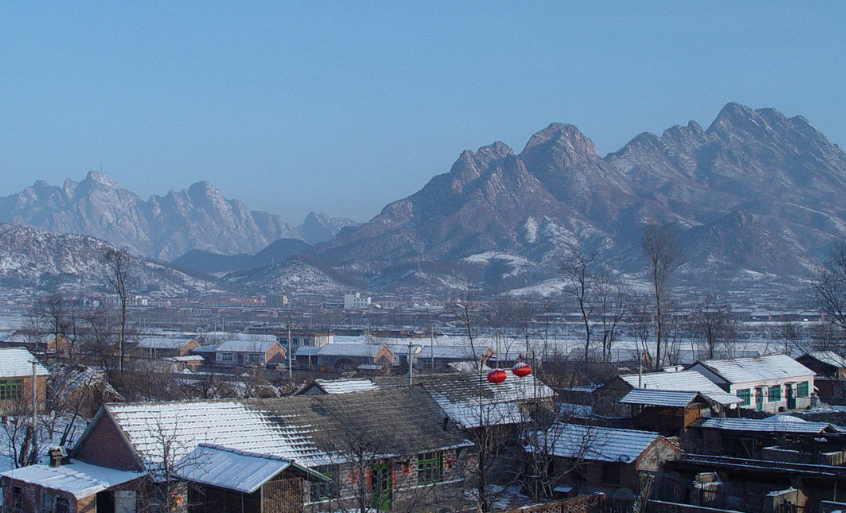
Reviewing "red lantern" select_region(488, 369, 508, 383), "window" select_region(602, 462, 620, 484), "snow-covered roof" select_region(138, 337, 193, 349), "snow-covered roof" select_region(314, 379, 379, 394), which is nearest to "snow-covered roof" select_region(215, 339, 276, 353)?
"snow-covered roof" select_region(138, 337, 193, 349)

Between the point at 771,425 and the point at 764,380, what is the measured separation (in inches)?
462

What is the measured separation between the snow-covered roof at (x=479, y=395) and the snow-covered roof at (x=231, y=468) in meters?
6.78

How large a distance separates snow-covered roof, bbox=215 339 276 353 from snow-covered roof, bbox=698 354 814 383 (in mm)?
32335

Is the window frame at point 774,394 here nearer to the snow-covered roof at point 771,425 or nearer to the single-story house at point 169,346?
the snow-covered roof at point 771,425

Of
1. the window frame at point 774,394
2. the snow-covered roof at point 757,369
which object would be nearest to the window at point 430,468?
the snow-covered roof at point 757,369

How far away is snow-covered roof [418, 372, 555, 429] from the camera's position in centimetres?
2073

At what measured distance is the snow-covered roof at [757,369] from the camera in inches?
1272

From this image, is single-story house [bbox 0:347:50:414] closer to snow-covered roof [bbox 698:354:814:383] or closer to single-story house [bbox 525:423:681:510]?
single-story house [bbox 525:423:681:510]

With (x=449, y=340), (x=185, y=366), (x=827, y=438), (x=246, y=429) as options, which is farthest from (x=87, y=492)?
(x=449, y=340)

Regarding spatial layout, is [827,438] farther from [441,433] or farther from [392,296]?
[392,296]

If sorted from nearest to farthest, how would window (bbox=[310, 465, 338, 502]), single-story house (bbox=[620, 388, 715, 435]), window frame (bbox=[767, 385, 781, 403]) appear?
window (bbox=[310, 465, 338, 502]), single-story house (bbox=[620, 388, 715, 435]), window frame (bbox=[767, 385, 781, 403])

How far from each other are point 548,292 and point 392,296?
34694 mm

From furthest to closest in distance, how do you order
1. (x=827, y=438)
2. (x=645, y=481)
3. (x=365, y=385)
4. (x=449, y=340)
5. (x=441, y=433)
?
1. (x=449, y=340)
2. (x=365, y=385)
3. (x=827, y=438)
4. (x=441, y=433)
5. (x=645, y=481)

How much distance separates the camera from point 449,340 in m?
63.9
